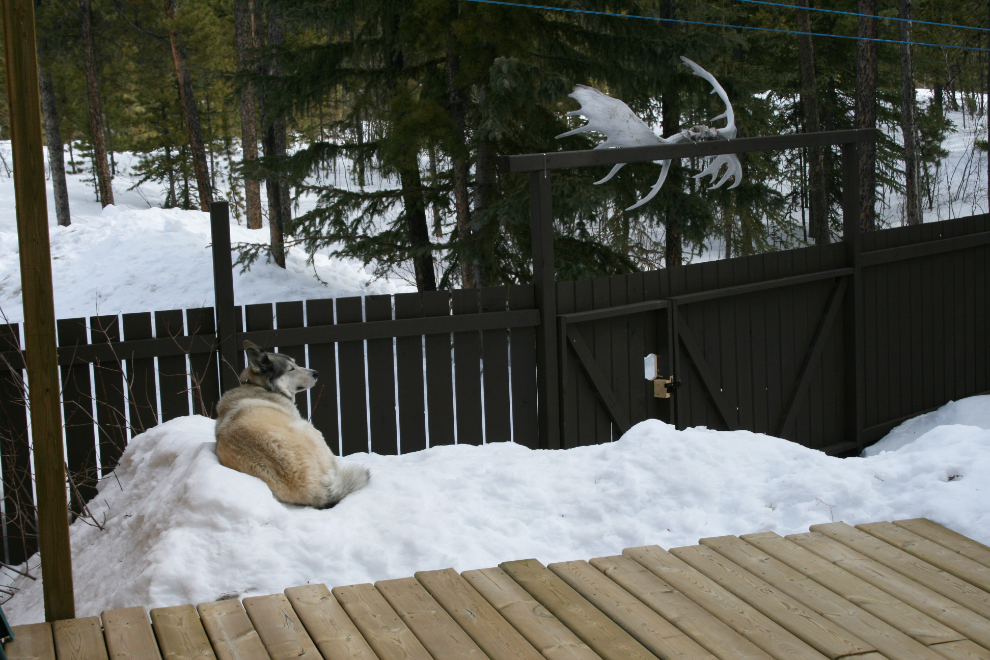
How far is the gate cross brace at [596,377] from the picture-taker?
6746 mm

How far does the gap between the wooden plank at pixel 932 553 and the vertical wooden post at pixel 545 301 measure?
294cm

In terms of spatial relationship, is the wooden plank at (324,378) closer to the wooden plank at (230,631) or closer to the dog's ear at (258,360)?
the dog's ear at (258,360)

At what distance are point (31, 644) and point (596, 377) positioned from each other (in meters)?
4.65

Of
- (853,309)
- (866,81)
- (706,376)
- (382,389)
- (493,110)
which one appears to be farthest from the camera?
(866,81)

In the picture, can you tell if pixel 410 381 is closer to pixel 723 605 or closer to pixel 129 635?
pixel 129 635

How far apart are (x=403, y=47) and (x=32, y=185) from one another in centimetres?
996

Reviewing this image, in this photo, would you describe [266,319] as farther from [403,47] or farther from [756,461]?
[403,47]

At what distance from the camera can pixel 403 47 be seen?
12.4 m

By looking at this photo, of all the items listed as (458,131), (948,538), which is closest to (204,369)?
(948,538)

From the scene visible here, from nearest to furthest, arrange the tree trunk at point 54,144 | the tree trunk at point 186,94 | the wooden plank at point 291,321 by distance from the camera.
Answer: the wooden plank at point 291,321
the tree trunk at point 186,94
the tree trunk at point 54,144

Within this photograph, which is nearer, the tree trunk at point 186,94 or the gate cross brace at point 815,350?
the gate cross brace at point 815,350

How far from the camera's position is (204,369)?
18.5 feet

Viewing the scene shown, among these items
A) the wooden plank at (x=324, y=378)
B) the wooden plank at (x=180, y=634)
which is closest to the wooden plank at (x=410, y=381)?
the wooden plank at (x=324, y=378)

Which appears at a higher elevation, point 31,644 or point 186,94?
point 186,94
